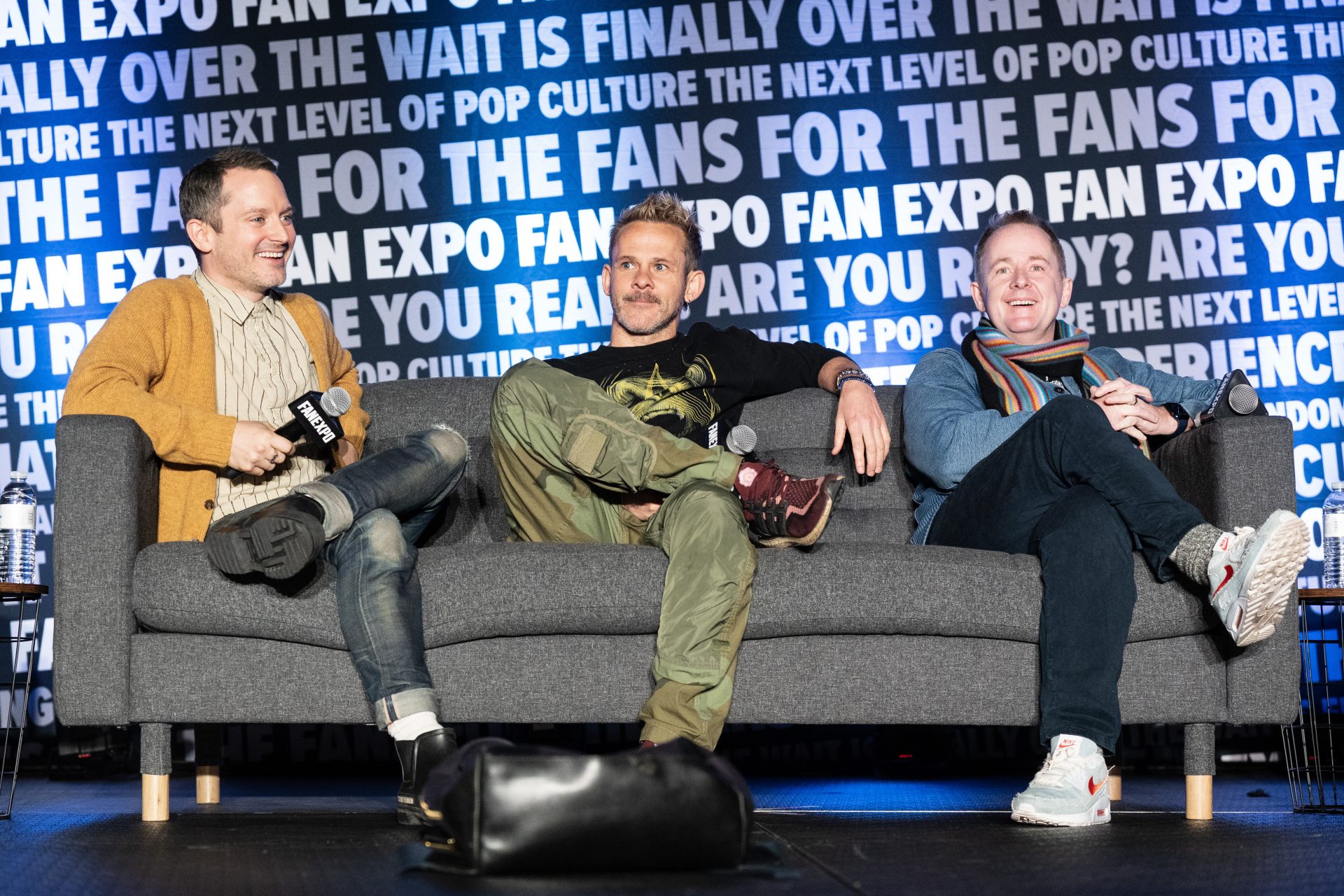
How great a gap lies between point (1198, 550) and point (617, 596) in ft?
2.85

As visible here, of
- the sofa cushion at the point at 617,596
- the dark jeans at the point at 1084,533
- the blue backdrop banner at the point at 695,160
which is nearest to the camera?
the dark jeans at the point at 1084,533

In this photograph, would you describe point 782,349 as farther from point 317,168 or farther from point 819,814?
point 317,168

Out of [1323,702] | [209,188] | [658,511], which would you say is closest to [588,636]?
[658,511]

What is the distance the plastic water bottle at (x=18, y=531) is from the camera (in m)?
2.74

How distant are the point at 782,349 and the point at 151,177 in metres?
2.07

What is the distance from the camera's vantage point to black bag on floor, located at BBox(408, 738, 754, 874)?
4.59 feet

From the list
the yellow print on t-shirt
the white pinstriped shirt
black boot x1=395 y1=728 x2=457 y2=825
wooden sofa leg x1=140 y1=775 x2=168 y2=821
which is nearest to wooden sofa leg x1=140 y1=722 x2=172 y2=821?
wooden sofa leg x1=140 y1=775 x2=168 y2=821

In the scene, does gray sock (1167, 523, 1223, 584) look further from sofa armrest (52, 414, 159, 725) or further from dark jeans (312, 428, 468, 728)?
sofa armrest (52, 414, 159, 725)

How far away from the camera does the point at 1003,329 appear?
2.60m

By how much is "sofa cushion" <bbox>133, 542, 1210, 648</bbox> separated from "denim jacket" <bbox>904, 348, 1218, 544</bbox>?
311 mm

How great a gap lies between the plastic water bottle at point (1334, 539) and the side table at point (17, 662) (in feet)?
8.48

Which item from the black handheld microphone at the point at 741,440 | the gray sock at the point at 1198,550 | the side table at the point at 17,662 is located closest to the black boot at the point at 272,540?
the side table at the point at 17,662

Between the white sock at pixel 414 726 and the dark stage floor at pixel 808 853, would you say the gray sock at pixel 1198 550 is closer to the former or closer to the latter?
the dark stage floor at pixel 808 853

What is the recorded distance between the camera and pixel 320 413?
2.20m
